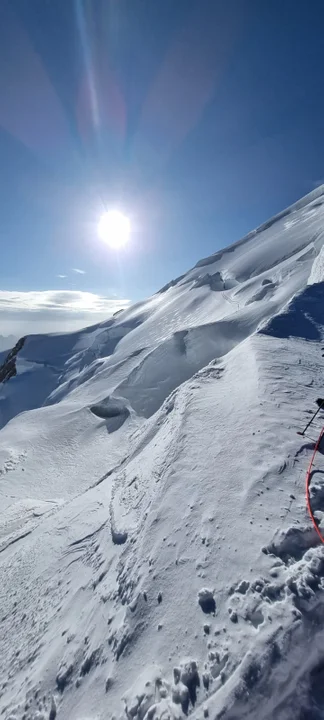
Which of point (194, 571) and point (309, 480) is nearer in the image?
point (194, 571)

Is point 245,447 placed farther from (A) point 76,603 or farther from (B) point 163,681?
(A) point 76,603

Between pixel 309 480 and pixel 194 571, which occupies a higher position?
pixel 309 480

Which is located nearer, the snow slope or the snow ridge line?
the snow slope

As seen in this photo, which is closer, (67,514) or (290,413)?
(290,413)

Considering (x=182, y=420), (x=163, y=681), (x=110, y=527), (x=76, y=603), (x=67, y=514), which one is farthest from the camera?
(x=67, y=514)

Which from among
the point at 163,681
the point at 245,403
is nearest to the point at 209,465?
the point at 245,403

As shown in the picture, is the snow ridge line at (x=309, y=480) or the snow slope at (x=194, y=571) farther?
the snow ridge line at (x=309, y=480)

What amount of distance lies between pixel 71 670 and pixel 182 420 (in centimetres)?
488

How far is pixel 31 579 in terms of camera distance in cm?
698

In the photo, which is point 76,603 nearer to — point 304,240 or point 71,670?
point 71,670

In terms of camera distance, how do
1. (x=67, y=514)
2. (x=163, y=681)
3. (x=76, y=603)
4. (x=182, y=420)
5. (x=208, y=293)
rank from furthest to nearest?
(x=208, y=293)
(x=67, y=514)
(x=182, y=420)
(x=76, y=603)
(x=163, y=681)

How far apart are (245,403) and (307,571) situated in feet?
12.8

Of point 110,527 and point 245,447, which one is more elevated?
point 245,447

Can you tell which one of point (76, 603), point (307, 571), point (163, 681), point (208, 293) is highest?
point (208, 293)
